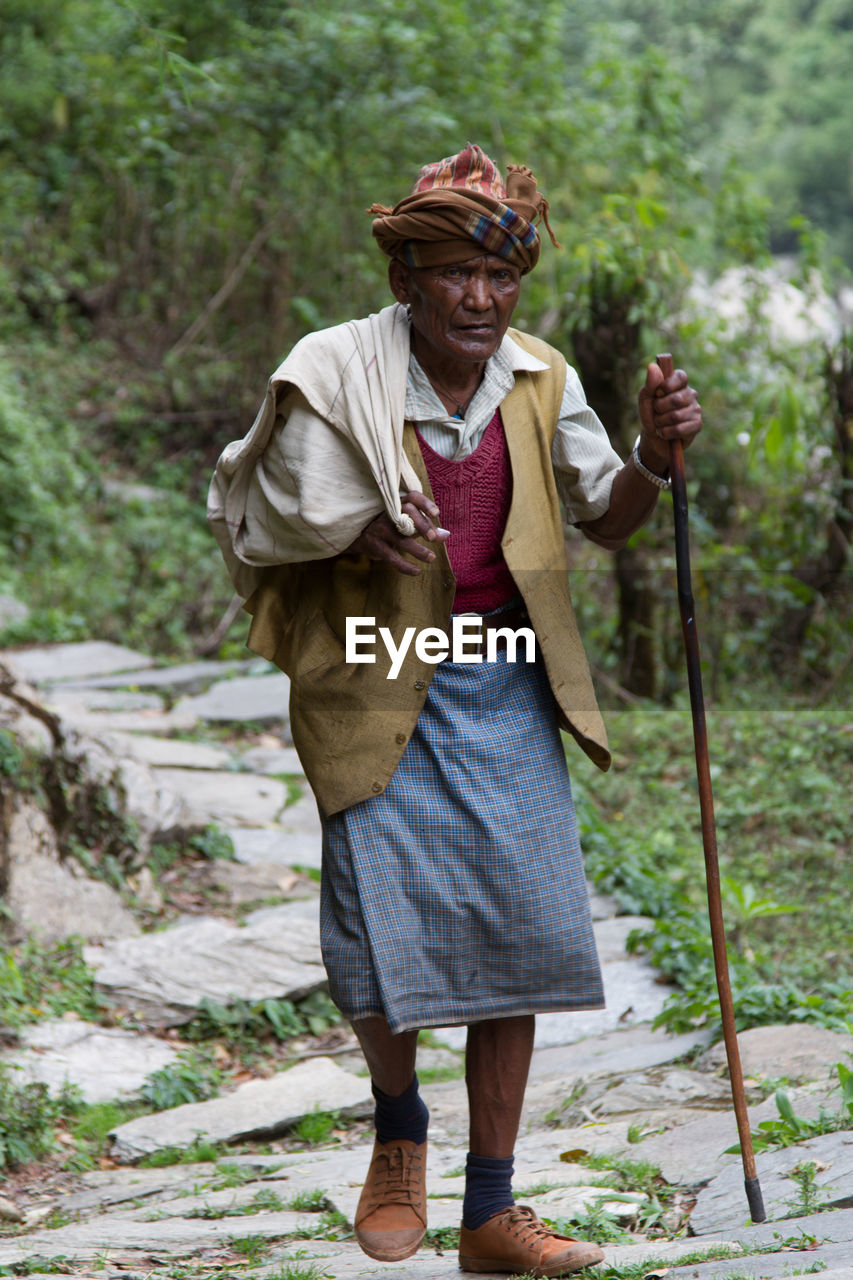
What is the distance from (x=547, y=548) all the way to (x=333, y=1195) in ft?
5.08

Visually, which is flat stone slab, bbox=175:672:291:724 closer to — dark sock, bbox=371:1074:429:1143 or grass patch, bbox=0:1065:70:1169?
grass patch, bbox=0:1065:70:1169

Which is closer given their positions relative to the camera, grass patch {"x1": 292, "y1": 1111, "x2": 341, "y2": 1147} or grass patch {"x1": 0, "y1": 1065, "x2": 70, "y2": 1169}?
grass patch {"x1": 0, "y1": 1065, "x2": 70, "y2": 1169}

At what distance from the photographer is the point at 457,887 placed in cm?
265

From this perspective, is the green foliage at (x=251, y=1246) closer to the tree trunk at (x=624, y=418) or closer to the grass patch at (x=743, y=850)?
the grass patch at (x=743, y=850)

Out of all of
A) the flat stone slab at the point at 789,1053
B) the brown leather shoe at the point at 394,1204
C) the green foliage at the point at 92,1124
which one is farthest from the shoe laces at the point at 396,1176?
the green foliage at the point at 92,1124

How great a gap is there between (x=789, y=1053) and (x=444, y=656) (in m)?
1.62

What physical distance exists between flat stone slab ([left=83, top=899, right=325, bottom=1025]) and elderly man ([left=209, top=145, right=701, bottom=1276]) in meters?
1.85

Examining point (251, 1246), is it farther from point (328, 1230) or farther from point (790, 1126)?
point (790, 1126)

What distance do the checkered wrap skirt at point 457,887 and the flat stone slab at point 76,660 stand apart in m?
5.45

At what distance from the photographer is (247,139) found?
12.1m

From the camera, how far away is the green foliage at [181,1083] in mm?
4023

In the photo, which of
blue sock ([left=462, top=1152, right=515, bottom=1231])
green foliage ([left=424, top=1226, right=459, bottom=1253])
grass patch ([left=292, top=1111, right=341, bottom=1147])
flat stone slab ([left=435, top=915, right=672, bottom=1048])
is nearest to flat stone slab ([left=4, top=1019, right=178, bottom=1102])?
grass patch ([left=292, top=1111, right=341, bottom=1147])

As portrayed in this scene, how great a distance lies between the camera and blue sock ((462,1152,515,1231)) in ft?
8.65

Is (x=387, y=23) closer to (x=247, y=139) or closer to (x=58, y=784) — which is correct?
(x=247, y=139)
